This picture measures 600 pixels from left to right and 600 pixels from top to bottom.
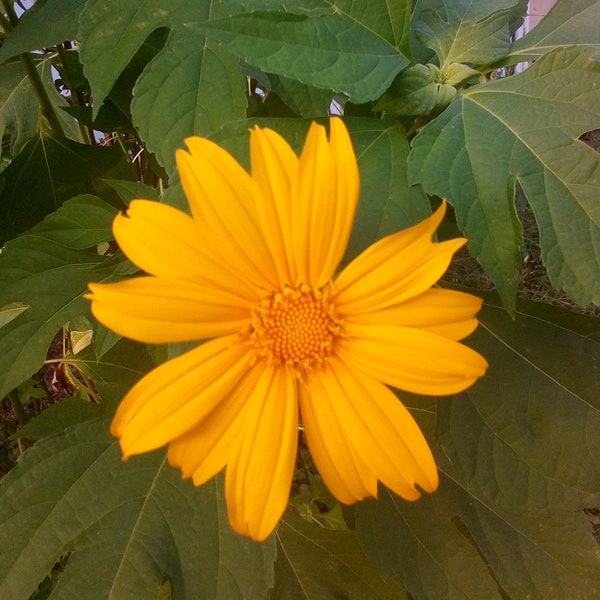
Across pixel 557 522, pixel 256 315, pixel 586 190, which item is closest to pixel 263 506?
pixel 256 315

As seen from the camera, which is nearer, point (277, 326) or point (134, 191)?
point (277, 326)

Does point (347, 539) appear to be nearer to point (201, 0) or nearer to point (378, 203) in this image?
point (378, 203)

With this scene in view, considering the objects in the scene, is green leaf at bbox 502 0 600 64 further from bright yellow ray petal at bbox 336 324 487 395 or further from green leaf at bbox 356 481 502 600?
green leaf at bbox 356 481 502 600

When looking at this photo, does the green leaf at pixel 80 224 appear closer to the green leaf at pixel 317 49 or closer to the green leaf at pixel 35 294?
the green leaf at pixel 35 294

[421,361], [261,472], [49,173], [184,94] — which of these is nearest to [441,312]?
[421,361]

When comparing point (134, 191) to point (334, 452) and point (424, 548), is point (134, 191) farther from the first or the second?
point (424, 548)

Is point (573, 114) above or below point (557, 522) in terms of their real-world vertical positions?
above

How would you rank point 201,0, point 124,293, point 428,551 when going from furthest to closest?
point 428,551
point 201,0
point 124,293
